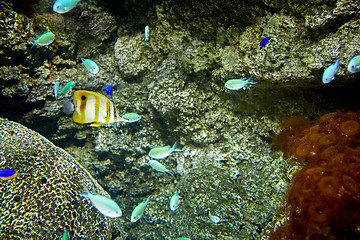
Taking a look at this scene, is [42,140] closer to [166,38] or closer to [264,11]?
[166,38]

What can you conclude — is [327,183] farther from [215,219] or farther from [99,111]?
[99,111]

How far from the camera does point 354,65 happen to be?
276 centimetres

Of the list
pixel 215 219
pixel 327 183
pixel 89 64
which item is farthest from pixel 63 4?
pixel 327 183

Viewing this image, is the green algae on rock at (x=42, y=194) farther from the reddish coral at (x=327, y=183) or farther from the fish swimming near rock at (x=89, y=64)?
the reddish coral at (x=327, y=183)

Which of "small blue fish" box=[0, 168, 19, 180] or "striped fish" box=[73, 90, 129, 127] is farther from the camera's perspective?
"small blue fish" box=[0, 168, 19, 180]

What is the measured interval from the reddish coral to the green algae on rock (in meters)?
3.17

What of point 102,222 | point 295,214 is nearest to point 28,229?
point 102,222

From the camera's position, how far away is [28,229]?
3.04 m

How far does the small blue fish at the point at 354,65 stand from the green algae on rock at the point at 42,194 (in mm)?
4719

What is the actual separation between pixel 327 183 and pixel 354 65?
1.64 m

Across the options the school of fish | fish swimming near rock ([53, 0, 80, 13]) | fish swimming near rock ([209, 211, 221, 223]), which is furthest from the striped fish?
fish swimming near rock ([209, 211, 221, 223])

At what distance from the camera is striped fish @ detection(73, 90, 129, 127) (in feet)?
6.75

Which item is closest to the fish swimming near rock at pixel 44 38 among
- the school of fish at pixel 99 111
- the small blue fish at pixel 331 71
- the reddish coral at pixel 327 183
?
the school of fish at pixel 99 111

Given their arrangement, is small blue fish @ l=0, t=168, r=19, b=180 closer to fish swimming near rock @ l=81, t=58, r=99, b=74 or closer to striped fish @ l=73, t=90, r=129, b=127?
striped fish @ l=73, t=90, r=129, b=127
